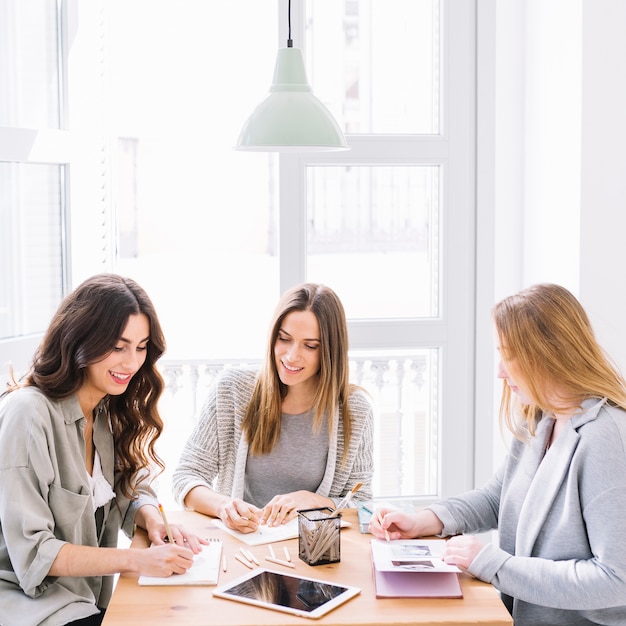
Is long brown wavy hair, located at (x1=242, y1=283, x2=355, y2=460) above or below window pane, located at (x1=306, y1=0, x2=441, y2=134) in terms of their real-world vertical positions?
below

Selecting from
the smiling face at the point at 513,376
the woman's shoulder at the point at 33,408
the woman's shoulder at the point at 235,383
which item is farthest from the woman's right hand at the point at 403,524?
the woman's shoulder at the point at 33,408

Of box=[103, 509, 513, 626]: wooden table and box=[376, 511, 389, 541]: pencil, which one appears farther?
box=[376, 511, 389, 541]: pencil

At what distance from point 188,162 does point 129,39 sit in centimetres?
73

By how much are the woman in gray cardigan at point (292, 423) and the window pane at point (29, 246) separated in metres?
0.61

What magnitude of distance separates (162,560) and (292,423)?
0.75 metres

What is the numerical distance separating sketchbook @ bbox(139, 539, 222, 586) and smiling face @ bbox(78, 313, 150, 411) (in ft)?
1.38

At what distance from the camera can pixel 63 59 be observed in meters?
2.64

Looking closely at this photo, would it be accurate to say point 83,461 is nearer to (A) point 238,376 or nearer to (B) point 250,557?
(B) point 250,557

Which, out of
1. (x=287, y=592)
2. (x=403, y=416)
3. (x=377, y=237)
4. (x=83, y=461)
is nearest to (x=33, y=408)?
(x=83, y=461)

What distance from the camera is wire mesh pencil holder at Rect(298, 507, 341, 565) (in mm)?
1661

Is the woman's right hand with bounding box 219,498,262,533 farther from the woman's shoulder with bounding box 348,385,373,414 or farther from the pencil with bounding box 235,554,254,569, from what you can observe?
the woman's shoulder with bounding box 348,385,373,414

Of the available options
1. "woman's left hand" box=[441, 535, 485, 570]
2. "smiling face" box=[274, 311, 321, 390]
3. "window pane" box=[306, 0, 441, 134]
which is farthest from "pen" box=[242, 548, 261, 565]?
"window pane" box=[306, 0, 441, 134]

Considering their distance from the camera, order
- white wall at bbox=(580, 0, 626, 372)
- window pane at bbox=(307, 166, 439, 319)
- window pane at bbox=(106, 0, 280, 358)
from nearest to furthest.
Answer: white wall at bbox=(580, 0, 626, 372)
window pane at bbox=(307, 166, 439, 319)
window pane at bbox=(106, 0, 280, 358)

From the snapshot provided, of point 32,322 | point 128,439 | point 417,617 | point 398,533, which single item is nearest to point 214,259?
point 32,322
